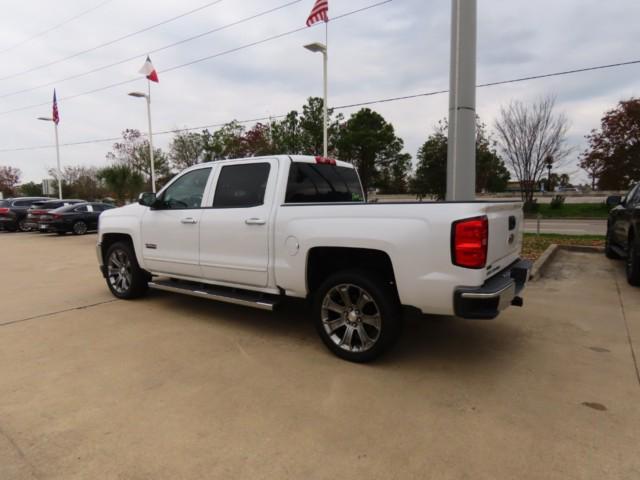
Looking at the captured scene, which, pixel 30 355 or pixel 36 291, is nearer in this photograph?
pixel 30 355

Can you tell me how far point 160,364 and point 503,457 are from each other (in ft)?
9.38

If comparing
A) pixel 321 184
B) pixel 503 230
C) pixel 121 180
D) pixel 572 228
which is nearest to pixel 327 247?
pixel 321 184

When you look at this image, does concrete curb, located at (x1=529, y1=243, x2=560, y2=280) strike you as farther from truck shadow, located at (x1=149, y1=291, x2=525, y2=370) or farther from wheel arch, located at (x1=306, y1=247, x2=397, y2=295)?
wheel arch, located at (x1=306, y1=247, x2=397, y2=295)

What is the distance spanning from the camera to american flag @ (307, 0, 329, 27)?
12.8m

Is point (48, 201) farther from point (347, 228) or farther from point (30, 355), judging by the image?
point (347, 228)

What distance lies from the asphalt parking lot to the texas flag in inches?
638

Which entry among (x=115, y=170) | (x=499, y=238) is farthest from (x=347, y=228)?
(x=115, y=170)

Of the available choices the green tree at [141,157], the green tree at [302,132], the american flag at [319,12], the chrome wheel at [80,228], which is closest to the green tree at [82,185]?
the green tree at [141,157]

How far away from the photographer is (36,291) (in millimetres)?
6859

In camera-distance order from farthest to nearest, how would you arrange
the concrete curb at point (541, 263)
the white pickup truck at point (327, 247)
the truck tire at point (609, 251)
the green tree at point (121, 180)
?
the green tree at point (121, 180) < the truck tire at point (609, 251) < the concrete curb at point (541, 263) < the white pickup truck at point (327, 247)

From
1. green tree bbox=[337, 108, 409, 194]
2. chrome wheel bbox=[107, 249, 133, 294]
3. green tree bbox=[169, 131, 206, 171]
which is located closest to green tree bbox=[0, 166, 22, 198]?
green tree bbox=[169, 131, 206, 171]

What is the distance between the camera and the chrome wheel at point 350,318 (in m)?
3.70

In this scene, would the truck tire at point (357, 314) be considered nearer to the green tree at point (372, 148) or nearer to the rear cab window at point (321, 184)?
the rear cab window at point (321, 184)

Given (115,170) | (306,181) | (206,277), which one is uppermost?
(115,170)
